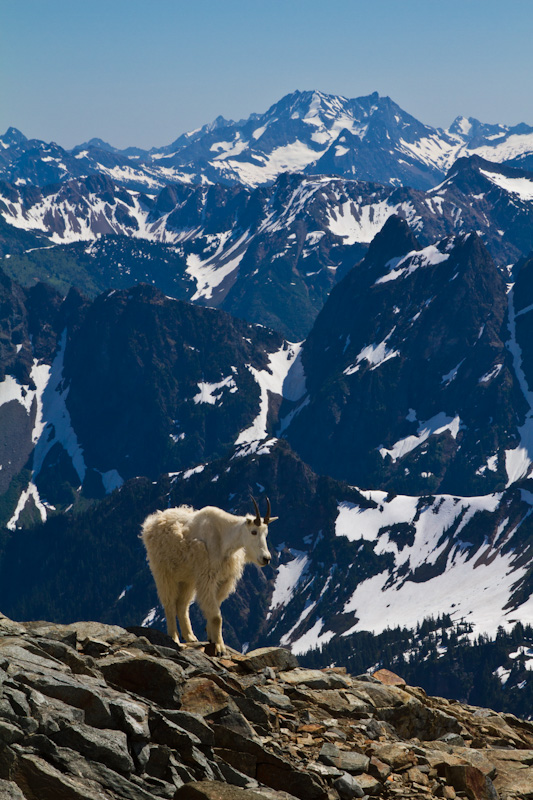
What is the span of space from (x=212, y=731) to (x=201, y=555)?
510 inches

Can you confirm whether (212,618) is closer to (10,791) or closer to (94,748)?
(94,748)

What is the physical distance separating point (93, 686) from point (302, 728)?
23.0 feet

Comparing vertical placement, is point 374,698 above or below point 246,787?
above

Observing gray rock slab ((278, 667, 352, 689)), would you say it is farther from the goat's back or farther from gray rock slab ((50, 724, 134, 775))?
gray rock slab ((50, 724, 134, 775))

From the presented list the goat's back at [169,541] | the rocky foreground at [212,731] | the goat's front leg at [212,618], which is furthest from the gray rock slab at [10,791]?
the goat's back at [169,541]

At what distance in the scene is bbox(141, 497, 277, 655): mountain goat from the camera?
1431 inches

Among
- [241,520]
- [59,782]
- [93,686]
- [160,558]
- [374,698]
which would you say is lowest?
[59,782]

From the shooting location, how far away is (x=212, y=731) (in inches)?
957

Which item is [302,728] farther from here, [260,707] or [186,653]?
[186,653]

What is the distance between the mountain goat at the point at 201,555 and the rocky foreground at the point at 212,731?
335 cm

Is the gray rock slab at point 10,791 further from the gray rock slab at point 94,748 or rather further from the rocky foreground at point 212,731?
the gray rock slab at point 94,748

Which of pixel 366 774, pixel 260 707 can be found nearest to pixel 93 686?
pixel 260 707

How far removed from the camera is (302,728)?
27672 mm

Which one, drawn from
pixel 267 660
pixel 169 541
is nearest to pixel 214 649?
pixel 267 660
